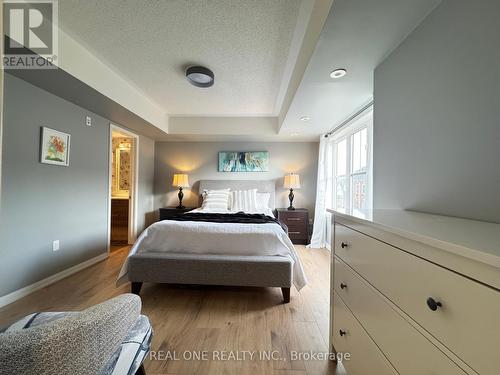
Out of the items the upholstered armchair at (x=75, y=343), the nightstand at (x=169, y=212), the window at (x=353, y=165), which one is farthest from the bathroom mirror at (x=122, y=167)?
the upholstered armchair at (x=75, y=343)

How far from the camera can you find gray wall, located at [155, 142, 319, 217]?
428 centimetres

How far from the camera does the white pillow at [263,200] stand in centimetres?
384

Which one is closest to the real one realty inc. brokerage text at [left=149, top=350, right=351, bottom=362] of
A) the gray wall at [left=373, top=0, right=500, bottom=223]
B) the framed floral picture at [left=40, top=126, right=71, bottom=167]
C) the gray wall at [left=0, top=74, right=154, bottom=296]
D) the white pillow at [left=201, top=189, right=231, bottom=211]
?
the gray wall at [left=373, top=0, right=500, bottom=223]

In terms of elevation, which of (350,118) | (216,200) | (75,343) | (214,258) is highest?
(350,118)

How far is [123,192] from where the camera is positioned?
4527mm

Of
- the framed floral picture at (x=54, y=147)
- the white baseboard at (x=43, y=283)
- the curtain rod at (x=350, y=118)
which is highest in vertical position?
the curtain rod at (x=350, y=118)

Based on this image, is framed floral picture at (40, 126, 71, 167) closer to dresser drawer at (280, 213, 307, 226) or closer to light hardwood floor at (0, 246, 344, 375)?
light hardwood floor at (0, 246, 344, 375)

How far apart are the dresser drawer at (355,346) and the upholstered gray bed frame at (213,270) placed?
687 mm

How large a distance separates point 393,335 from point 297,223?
10.4ft

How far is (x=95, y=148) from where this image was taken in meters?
2.84

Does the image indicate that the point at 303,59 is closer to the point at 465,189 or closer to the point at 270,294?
the point at 465,189

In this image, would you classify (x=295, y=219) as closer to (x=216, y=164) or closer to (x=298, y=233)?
(x=298, y=233)

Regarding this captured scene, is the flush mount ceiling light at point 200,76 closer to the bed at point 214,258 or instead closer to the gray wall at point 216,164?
the bed at point 214,258

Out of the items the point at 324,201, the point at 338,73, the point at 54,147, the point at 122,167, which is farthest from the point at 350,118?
the point at 122,167
